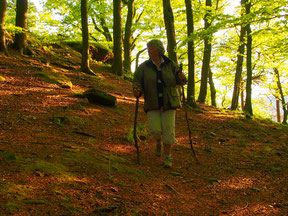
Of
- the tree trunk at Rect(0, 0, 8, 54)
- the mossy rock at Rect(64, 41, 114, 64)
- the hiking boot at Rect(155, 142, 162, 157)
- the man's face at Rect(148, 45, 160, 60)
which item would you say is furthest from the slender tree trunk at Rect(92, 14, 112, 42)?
the hiking boot at Rect(155, 142, 162, 157)

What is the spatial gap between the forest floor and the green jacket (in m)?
1.20

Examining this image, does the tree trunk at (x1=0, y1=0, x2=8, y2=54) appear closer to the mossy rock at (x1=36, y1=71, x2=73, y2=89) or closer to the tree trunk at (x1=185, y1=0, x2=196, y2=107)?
the mossy rock at (x1=36, y1=71, x2=73, y2=89)

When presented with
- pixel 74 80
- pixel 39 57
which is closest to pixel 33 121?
pixel 74 80

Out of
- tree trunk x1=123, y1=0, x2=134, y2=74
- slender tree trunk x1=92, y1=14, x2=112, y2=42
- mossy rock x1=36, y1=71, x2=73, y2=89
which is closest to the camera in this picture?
mossy rock x1=36, y1=71, x2=73, y2=89

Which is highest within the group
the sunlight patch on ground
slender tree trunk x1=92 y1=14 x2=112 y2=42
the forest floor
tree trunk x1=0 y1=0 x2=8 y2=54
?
slender tree trunk x1=92 y1=14 x2=112 y2=42

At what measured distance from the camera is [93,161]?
→ 382 cm

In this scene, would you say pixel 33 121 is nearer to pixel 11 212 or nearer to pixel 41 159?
pixel 41 159

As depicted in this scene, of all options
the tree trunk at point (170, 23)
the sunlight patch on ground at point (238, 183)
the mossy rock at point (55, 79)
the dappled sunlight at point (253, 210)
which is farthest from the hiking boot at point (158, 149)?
the tree trunk at point (170, 23)

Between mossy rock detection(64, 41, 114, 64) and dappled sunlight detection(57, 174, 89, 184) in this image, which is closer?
dappled sunlight detection(57, 174, 89, 184)

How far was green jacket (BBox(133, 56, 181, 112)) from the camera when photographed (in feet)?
14.4

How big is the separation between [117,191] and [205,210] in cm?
121

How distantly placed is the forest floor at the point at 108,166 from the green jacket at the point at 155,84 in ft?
3.95

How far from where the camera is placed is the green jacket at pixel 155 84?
4379mm

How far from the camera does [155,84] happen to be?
4445 millimetres
